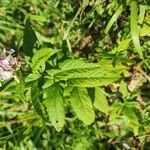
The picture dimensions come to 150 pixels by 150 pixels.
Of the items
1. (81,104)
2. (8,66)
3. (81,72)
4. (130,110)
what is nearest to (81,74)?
(81,72)

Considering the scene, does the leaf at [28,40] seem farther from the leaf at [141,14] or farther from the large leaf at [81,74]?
the leaf at [141,14]

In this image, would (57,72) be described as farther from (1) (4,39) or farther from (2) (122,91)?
(1) (4,39)

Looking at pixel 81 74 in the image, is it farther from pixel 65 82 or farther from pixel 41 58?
pixel 41 58

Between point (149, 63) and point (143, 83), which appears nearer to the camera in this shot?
point (149, 63)

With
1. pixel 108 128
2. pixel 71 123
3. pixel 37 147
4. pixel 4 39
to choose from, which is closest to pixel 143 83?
pixel 108 128

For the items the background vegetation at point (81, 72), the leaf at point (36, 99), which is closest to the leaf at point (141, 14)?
the background vegetation at point (81, 72)

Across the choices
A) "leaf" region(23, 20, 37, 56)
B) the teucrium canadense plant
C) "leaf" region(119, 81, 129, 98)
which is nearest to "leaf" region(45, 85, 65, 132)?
the teucrium canadense plant

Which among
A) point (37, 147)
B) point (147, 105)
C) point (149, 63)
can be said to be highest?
point (149, 63)
